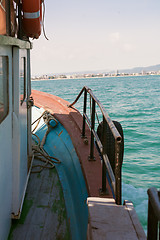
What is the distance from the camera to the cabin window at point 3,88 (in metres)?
2.06

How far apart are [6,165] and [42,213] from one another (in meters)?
1.01

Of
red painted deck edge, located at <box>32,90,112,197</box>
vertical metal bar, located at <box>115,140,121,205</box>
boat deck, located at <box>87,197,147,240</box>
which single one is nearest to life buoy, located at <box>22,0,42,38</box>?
red painted deck edge, located at <box>32,90,112,197</box>

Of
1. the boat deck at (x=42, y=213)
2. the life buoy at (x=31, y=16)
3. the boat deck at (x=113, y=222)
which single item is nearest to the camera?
the boat deck at (x=113, y=222)

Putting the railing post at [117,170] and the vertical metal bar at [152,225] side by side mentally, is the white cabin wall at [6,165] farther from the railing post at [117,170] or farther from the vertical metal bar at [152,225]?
the vertical metal bar at [152,225]

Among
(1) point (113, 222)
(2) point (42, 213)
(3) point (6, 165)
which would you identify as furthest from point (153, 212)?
(2) point (42, 213)

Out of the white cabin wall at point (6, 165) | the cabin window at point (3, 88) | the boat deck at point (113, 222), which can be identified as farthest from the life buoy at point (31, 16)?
the boat deck at point (113, 222)

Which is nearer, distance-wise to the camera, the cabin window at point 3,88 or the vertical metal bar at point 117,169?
the vertical metal bar at point 117,169

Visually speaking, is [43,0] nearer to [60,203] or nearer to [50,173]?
[50,173]

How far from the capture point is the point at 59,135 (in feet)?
15.6

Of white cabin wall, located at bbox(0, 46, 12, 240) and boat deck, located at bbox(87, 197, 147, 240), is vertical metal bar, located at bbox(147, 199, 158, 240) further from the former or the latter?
white cabin wall, located at bbox(0, 46, 12, 240)

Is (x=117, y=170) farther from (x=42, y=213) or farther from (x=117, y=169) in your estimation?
(x=42, y=213)

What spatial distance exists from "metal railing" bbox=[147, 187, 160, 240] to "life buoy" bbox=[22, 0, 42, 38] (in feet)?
9.36

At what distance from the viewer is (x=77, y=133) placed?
171 inches

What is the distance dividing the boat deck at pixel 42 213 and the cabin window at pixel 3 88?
128 centimetres
